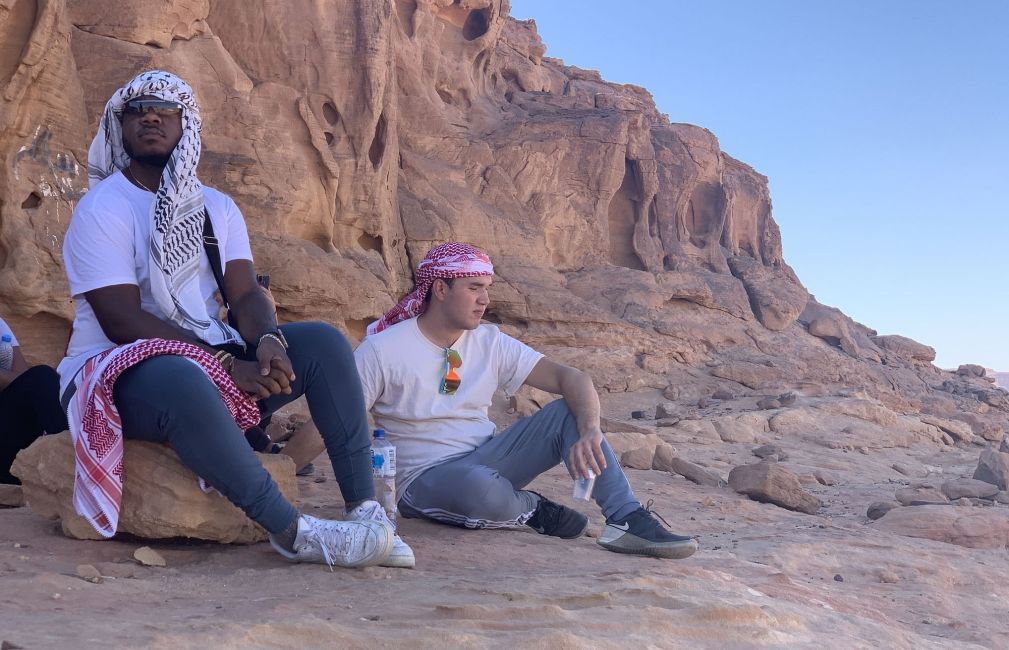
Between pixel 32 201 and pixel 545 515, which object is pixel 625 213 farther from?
pixel 545 515

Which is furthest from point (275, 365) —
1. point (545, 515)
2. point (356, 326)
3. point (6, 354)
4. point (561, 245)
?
point (561, 245)

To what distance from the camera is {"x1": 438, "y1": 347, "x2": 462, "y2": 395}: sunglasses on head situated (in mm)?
3652

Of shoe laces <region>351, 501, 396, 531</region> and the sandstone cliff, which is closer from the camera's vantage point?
shoe laces <region>351, 501, 396, 531</region>

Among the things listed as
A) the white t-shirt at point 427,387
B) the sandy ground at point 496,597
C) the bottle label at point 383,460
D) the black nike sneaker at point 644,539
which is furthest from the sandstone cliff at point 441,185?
the black nike sneaker at point 644,539

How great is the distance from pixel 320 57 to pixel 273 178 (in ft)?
8.40

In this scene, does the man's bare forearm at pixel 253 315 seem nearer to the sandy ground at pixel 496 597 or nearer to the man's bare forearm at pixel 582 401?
the sandy ground at pixel 496 597

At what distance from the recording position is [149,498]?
9.55ft

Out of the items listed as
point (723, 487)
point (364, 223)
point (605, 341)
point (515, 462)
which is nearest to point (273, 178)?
point (364, 223)

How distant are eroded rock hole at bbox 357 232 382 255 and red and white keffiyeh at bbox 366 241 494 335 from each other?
10.2 metres

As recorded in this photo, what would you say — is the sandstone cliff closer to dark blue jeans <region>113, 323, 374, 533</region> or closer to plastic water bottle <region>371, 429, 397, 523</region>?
plastic water bottle <region>371, 429, 397, 523</region>

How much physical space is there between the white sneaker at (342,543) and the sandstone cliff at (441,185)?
22.7ft

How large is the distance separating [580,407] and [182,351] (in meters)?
1.56

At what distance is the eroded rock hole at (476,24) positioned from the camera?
19.8m

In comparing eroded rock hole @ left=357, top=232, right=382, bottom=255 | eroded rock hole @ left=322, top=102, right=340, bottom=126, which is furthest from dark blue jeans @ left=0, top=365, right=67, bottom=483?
eroded rock hole @ left=322, top=102, right=340, bottom=126
